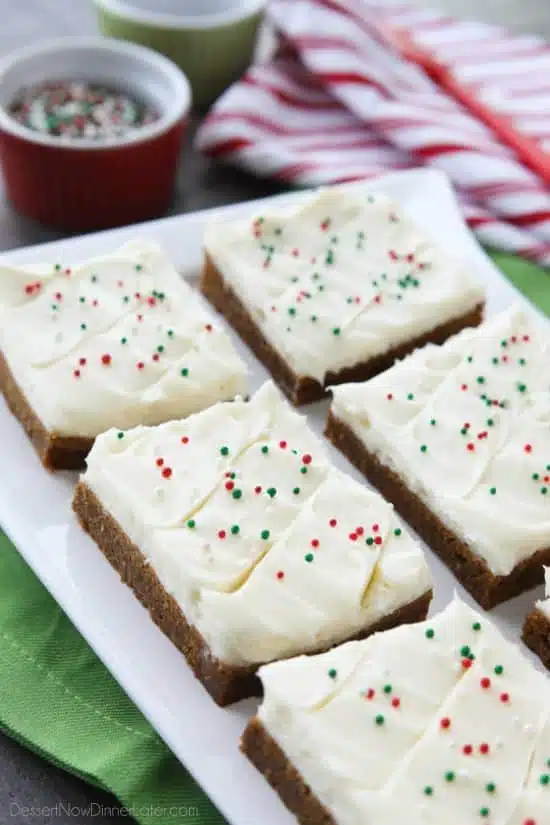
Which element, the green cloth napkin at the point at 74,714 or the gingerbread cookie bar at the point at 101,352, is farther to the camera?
the gingerbread cookie bar at the point at 101,352

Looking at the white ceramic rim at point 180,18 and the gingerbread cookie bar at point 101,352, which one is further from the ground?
the white ceramic rim at point 180,18

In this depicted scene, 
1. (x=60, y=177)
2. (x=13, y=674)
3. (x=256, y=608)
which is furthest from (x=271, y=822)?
(x=60, y=177)

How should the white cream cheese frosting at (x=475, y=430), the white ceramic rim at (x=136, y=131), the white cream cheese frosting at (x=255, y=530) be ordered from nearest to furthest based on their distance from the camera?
1. the white cream cheese frosting at (x=255, y=530)
2. the white cream cheese frosting at (x=475, y=430)
3. the white ceramic rim at (x=136, y=131)

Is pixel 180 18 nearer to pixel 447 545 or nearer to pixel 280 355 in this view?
pixel 280 355

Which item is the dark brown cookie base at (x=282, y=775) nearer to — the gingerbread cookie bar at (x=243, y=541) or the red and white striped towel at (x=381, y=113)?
the gingerbread cookie bar at (x=243, y=541)

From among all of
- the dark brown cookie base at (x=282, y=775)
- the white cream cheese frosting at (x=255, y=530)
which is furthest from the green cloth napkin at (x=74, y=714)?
the white cream cheese frosting at (x=255, y=530)

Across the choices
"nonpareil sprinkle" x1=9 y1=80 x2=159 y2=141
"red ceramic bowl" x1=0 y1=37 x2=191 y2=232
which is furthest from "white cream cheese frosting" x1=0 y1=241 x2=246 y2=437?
"nonpareil sprinkle" x1=9 y1=80 x2=159 y2=141

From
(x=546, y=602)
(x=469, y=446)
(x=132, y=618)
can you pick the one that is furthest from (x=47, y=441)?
(x=546, y=602)

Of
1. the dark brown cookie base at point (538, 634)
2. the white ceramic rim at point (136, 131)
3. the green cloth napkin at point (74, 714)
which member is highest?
the white ceramic rim at point (136, 131)
